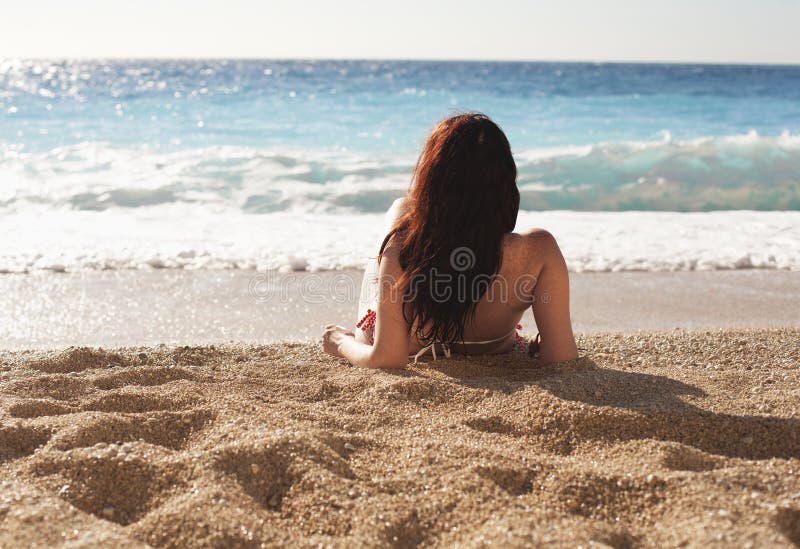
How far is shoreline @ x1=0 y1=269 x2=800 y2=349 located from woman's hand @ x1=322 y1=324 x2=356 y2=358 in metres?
0.59

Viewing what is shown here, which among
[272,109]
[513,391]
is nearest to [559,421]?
[513,391]

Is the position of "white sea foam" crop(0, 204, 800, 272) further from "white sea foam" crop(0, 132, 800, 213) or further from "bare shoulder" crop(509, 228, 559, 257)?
"bare shoulder" crop(509, 228, 559, 257)

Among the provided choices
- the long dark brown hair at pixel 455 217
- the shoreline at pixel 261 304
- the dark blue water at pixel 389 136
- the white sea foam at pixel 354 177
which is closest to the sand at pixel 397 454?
the long dark brown hair at pixel 455 217

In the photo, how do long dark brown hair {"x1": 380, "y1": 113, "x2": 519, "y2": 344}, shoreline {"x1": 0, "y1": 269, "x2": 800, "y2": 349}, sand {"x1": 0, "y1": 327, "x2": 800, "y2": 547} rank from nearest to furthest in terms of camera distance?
sand {"x1": 0, "y1": 327, "x2": 800, "y2": 547}
long dark brown hair {"x1": 380, "y1": 113, "x2": 519, "y2": 344}
shoreline {"x1": 0, "y1": 269, "x2": 800, "y2": 349}

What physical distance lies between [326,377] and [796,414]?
1.74m

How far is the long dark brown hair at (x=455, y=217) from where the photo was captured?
9.02 ft

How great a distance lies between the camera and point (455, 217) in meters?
2.79

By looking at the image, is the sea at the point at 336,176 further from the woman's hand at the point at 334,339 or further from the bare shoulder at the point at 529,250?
the woman's hand at the point at 334,339

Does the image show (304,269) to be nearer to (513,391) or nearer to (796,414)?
(513,391)

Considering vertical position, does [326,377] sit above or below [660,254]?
below

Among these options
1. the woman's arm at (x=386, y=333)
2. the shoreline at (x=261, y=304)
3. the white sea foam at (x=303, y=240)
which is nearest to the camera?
the woman's arm at (x=386, y=333)

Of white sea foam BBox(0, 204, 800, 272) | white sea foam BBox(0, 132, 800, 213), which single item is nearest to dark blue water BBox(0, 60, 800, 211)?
white sea foam BBox(0, 132, 800, 213)

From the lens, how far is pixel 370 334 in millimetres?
3328

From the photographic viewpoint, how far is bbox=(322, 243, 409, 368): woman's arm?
292cm
